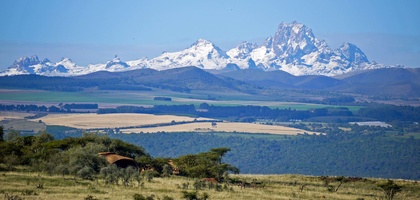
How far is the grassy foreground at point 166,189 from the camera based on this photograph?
4191 centimetres

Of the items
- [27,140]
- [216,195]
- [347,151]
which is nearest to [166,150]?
[347,151]

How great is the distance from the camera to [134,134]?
193 m

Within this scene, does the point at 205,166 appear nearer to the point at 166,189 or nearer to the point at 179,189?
the point at 179,189

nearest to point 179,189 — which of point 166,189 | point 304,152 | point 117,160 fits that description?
point 166,189

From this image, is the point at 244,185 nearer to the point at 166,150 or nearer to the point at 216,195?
the point at 216,195

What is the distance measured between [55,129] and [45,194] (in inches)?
5990

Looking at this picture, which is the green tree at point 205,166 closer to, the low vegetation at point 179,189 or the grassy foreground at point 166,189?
the low vegetation at point 179,189

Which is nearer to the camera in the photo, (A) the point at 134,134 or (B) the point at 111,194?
(B) the point at 111,194

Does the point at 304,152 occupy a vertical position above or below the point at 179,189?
below

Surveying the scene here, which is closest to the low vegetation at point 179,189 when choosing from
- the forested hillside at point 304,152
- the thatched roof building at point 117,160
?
the thatched roof building at point 117,160

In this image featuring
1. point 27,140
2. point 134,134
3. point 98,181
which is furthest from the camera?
point 134,134

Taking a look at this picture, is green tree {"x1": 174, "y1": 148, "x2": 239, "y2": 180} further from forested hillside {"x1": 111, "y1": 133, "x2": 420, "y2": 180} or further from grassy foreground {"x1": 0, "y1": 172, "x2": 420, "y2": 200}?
forested hillside {"x1": 111, "y1": 133, "x2": 420, "y2": 180}

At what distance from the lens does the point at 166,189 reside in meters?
47.8

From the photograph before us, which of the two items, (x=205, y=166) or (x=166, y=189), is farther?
(x=205, y=166)
